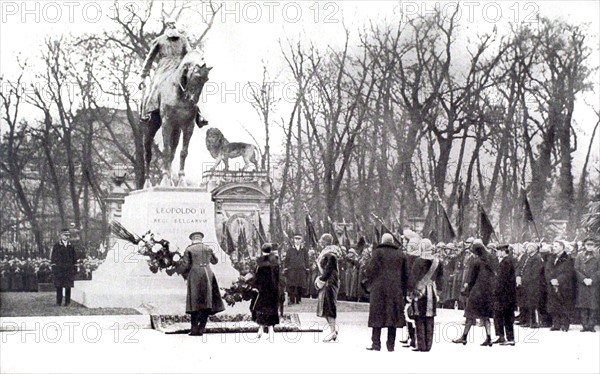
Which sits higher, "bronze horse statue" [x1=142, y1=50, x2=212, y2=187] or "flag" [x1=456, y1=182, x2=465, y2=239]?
"bronze horse statue" [x1=142, y1=50, x2=212, y2=187]

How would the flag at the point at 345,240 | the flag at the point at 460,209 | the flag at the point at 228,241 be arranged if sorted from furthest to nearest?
the flag at the point at 460,209 < the flag at the point at 345,240 < the flag at the point at 228,241

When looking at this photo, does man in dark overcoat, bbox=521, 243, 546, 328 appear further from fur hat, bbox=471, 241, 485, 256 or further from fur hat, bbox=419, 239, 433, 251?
fur hat, bbox=419, 239, 433, 251

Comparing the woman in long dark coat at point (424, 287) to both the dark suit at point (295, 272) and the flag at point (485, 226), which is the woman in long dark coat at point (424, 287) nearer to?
the flag at point (485, 226)

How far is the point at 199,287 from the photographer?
14.7 meters

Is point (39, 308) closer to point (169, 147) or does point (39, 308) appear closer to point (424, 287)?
point (169, 147)

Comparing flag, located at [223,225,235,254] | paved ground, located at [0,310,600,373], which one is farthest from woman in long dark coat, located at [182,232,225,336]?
flag, located at [223,225,235,254]

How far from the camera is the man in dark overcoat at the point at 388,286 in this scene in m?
13.4

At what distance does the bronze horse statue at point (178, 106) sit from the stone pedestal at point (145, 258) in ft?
1.65

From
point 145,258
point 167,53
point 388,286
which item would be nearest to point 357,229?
point 145,258

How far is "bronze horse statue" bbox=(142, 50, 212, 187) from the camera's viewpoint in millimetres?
16906

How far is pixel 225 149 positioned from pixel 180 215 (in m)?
10.4

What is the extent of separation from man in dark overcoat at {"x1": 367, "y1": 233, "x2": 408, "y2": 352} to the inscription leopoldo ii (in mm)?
5104

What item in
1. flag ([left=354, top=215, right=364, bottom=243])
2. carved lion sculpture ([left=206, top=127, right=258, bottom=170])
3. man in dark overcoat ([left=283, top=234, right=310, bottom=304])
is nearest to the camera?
man in dark overcoat ([left=283, top=234, right=310, bottom=304])

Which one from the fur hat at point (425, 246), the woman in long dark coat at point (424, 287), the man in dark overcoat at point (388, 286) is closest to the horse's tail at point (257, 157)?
the fur hat at point (425, 246)
